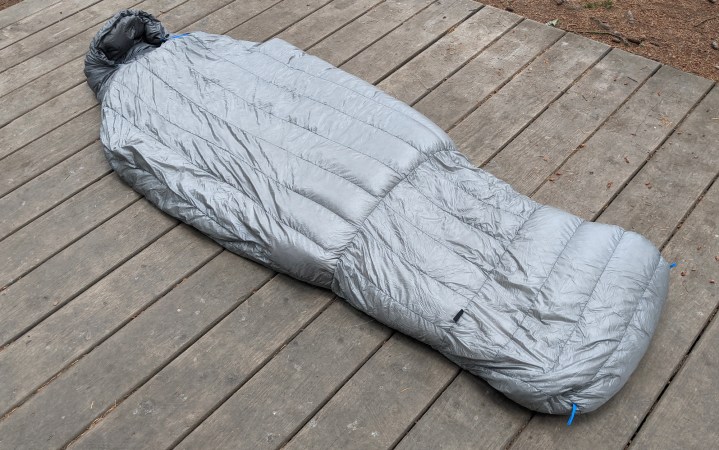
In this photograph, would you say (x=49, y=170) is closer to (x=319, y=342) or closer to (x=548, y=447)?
(x=319, y=342)

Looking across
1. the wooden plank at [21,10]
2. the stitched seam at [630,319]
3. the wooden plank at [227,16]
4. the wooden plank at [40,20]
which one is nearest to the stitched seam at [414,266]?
the stitched seam at [630,319]

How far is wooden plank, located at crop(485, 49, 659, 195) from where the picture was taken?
2.97m

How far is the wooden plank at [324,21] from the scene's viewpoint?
147 inches

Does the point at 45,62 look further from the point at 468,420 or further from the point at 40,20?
the point at 468,420

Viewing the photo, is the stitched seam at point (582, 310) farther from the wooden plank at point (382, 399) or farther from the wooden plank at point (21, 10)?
the wooden plank at point (21, 10)

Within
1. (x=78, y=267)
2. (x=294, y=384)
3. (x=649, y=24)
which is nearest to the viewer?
(x=294, y=384)

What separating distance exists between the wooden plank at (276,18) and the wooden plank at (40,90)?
78cm

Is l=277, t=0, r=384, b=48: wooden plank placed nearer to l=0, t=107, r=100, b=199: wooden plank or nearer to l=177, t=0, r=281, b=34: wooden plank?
l=177, t=0, r=281, b=34: wooden plank

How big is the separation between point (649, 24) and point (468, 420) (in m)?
2.71

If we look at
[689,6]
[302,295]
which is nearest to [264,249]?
[302,295]

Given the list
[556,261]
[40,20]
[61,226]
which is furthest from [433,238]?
→ [40,20]

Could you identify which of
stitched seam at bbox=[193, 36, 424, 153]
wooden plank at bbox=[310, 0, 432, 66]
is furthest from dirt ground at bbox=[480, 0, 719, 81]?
stitched seam at bbox=[193, 36, 424, 153]

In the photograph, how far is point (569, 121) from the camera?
3203 millimetres

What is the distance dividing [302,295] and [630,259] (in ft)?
3.53
